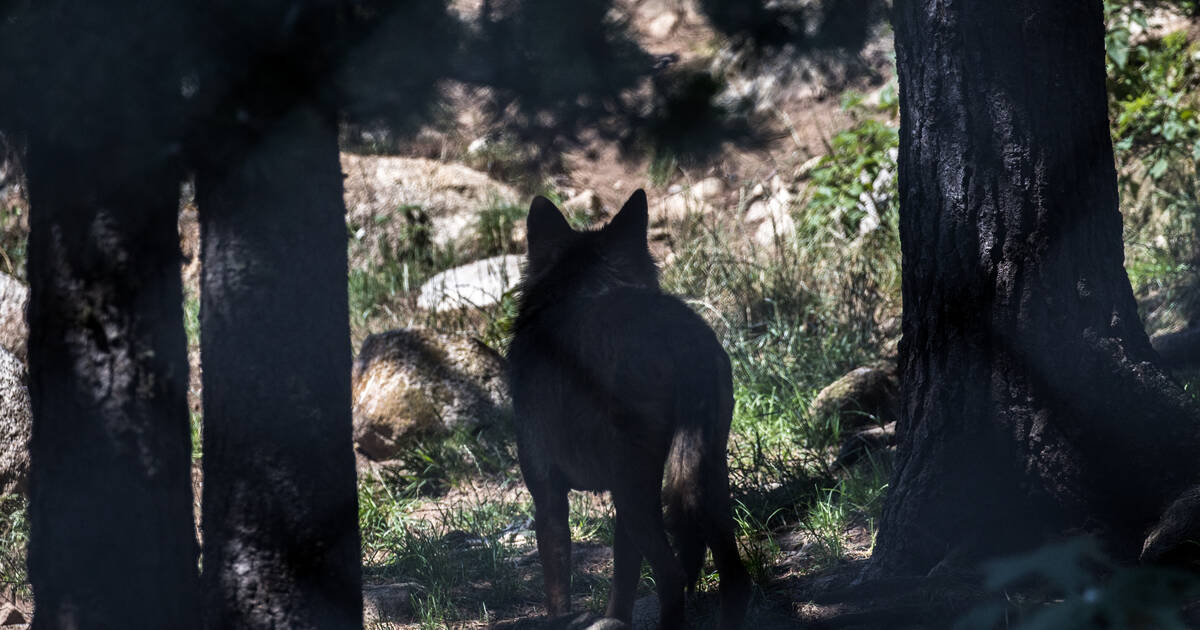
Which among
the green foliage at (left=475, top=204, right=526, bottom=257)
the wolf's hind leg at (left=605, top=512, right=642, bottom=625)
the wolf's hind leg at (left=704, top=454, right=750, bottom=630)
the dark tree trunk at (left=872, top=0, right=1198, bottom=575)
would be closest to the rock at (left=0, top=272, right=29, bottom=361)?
the green foliage at (left=475, top=204, right=526, bottom=257)

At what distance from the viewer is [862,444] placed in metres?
5.11

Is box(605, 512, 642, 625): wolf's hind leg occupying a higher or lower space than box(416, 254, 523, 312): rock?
lower

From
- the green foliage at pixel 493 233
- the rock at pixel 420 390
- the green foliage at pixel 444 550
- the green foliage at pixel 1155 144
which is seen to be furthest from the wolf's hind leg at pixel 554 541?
the green foliage at pixel 493 233

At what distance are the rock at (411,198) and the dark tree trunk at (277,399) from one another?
23.0 feet

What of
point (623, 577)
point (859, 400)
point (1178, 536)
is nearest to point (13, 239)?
point (859, 400)

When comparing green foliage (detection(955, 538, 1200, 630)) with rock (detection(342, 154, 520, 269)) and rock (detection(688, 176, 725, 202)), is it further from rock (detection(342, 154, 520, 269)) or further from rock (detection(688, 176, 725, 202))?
rock (detection(688, 176, 725, 202))

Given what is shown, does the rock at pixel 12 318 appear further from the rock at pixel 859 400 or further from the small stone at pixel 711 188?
the small stone at pixel 711 188

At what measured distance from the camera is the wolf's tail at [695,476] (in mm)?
3348

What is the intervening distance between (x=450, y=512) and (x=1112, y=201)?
326 cm

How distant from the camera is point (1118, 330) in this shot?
3412 mm

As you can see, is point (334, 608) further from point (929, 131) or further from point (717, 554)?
point (929, 131)

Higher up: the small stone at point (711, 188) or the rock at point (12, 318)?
the small stone at point (711, 188)

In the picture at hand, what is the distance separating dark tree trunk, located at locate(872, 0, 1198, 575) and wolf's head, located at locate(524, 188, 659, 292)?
118 centimetres

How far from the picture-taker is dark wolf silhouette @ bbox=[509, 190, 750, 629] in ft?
11.1
